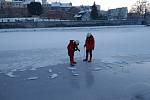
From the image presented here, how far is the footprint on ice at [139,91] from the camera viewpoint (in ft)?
19.7

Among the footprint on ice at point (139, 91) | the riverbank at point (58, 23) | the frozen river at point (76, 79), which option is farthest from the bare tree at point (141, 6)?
the footprint on ice at point (139, 91)

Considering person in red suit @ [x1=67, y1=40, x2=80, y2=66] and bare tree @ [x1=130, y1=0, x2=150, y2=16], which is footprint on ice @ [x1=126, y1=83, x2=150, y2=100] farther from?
bare tree @ [x1=130, y1=0, x2=150, y2=16]

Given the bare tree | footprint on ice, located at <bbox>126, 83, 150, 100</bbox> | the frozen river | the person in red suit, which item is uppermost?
the bare tree

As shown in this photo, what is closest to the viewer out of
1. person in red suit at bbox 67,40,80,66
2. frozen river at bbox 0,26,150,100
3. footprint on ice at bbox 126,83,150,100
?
footprint on ice at bbox 126,83,150,100

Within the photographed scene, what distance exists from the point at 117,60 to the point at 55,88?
16.0ft

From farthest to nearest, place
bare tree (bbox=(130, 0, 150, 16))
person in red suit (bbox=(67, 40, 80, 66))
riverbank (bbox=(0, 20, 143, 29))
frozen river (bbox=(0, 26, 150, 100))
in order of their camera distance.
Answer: bare tree (bbox=(130, 0, 150, 16)) → riverbank (bbox=(0, 20, 143, 29)) → person in red suit (bbox=(67, 40, 80, 66)) → frozen river (bbox=(0, 26, 150, 100))

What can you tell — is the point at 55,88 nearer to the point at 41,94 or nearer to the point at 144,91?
the point at 41,94

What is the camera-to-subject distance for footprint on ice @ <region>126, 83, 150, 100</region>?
6016mm

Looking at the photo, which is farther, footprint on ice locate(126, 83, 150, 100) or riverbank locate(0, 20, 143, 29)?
riverbank locate(0, 20, 143, 29)

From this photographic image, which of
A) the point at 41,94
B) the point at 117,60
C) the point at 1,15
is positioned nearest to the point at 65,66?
the point at 117,60

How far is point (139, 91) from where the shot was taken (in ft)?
21.1

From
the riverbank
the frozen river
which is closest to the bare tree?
the riverbank

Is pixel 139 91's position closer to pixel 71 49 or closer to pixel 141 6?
pixel 71 49

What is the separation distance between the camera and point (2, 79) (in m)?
7.98
